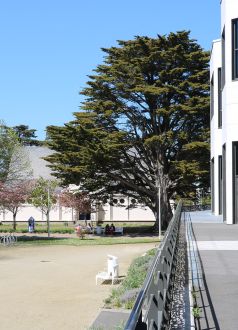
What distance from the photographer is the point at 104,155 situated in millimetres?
42875

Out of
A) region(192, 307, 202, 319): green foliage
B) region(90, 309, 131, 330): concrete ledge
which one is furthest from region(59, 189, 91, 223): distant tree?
region(192, 307, 202, 319): green foliage

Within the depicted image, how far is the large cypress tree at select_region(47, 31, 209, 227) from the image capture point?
44.2 m

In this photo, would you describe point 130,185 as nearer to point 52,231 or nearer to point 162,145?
point 162,145

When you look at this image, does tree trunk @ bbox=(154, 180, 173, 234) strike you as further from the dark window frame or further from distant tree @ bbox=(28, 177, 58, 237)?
the dark window frame

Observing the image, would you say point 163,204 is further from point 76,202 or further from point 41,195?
point 41,195

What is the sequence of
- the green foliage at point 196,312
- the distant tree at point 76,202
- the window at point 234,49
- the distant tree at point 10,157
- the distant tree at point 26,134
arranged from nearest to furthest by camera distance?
the green foliage at point 196,312
the window at point 234,49
the distant tree at point 10,157
the distant tree at point 76,202
the distant tree at point 26,134

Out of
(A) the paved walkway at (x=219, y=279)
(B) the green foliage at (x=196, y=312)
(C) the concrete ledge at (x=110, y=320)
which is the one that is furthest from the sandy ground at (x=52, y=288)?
(B) the green foliage at (x=196, y=312)

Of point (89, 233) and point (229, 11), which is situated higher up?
point (229, 11)

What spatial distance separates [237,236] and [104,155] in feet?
91.3

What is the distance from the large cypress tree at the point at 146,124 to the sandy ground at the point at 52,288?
40.0 feet

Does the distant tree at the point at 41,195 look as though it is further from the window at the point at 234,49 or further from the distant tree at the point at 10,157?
the window at the point at 234,49

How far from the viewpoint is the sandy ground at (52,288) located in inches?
514

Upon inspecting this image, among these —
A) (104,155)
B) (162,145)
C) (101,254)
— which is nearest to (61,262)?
(101,254)

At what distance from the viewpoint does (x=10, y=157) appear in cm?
5212
